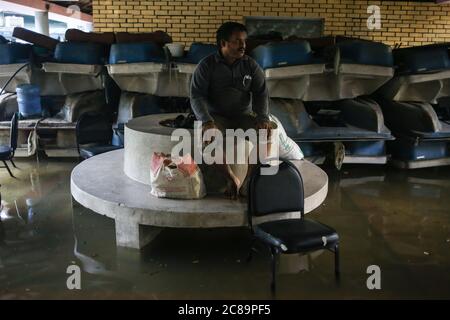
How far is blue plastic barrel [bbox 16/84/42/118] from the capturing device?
618cm

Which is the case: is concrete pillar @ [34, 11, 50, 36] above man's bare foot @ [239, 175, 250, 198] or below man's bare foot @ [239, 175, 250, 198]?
above

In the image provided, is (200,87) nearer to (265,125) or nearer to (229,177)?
(265,125)

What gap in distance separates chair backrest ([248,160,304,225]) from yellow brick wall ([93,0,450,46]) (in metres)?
5.30

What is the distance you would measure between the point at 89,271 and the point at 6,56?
14.0 ft

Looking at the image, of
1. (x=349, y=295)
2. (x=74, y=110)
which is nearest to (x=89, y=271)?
(x=349, y=295)

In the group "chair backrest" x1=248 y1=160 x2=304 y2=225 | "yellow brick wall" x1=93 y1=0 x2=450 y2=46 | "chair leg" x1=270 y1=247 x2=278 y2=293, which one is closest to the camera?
"chair leg" x1=270 y1=247 x2=278 y2=293

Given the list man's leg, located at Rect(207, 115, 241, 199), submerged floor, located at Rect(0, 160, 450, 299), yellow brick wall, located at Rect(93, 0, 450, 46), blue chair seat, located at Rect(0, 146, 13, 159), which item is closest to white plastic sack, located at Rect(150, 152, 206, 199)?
man's leg, located at Rect(207, 115, 241, 199)

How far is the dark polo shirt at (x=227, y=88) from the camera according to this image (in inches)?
132

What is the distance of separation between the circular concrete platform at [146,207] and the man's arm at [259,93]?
0.71 meters

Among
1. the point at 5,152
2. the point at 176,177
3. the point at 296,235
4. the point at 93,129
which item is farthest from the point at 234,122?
the point at 5,152

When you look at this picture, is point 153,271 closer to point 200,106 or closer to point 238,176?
point 238,176

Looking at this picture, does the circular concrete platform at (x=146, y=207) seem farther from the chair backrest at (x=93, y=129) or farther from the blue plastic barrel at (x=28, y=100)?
the blue plastic barrel at (x=28, y=100)

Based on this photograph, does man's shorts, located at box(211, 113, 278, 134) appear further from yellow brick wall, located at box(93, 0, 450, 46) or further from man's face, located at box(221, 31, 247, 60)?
yellow brick wall, located at box(93, 0, 450, 46)

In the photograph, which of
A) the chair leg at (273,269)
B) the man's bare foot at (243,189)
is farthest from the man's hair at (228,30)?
the chair leg at (273,269)
